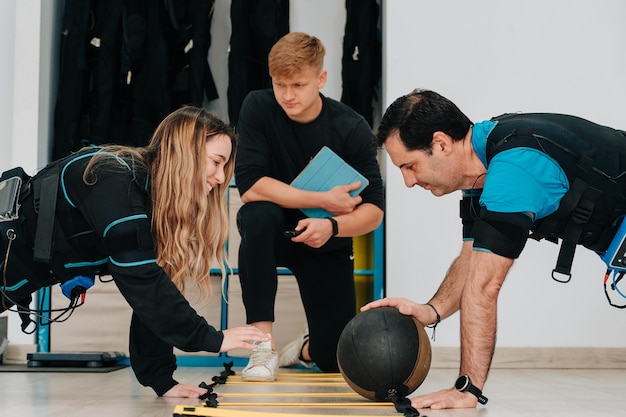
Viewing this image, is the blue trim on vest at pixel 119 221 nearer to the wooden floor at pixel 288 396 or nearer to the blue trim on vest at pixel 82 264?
the blue trim on vest at pixel 82 264

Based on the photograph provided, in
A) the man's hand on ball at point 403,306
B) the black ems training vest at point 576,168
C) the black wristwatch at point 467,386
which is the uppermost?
the black ems training vest at point 576,168

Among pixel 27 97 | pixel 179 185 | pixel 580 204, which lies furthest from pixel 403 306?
pixel 27 97

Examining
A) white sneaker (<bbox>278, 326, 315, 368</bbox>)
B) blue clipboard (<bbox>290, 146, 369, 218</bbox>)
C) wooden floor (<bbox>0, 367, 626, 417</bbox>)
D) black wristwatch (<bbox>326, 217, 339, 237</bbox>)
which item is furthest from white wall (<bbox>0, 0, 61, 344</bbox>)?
black wristwatch (<bbox>326, 217, 339, 237</bbox>)

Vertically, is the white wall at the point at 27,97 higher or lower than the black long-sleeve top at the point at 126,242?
higher

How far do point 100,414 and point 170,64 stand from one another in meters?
3.29

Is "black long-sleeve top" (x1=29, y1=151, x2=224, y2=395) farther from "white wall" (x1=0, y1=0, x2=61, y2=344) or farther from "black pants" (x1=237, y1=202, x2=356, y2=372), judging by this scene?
"white wall" (x1=0, y1=0, x2=61, y2=344)

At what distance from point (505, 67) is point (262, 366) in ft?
8.98

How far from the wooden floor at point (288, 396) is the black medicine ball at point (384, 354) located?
0.24ft

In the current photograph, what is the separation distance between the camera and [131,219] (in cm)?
214

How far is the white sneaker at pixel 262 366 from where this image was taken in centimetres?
300

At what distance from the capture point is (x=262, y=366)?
→ 3.02 m

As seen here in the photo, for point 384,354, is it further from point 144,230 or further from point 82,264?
point 82,264

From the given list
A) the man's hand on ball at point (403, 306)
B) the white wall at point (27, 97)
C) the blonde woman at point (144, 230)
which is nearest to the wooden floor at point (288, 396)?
the blonde woman at point (144, 230)

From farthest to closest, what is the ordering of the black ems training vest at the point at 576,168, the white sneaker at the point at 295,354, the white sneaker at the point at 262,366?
the white sneaker at the point at 295,354 < the white sneaker at the point at 262,366 < the black ems training vest at the point at 576,168
